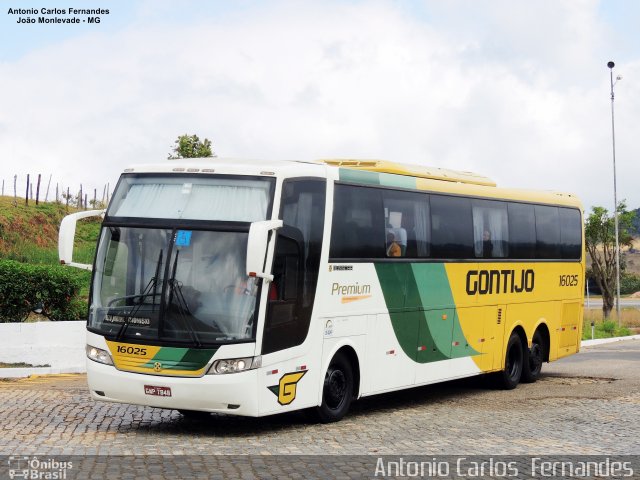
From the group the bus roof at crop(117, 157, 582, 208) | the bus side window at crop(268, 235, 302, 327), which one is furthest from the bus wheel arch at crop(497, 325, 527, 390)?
the bus side window at crop(268, 235, 302, 327)

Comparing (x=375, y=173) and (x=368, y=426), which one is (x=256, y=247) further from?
(x=375, y=173)

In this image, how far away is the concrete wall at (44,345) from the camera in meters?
21.4

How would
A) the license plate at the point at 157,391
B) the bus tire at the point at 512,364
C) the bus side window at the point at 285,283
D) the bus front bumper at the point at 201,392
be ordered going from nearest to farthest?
the bus front bumper at the point at 201,392
the license plate at the point at 157,391
the bus side window at the point at 285,283
the bus tire at the point at 512,364

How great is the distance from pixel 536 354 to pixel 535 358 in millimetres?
98

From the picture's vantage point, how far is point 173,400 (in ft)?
41.2

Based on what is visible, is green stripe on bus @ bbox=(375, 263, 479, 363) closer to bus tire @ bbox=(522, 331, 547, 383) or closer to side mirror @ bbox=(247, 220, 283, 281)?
bus tire @ bbox=(522, 331, 547, 383)

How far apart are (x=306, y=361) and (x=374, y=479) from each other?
148 inches

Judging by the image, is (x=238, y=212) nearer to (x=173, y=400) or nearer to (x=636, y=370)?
(x=173, y=400)

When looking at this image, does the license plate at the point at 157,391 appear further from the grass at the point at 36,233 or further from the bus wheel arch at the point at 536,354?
the grass at the point at 36,233

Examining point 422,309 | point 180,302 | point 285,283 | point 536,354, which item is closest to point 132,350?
point 180,302

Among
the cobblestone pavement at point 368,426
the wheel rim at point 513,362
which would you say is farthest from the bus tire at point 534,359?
the cobblestone pavement at point 368,426

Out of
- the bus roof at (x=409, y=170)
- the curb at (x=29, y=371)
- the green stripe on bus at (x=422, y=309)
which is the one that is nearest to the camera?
the green stripe on bus at (x=422, y=309)

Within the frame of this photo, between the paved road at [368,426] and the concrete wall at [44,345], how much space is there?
1879 mm

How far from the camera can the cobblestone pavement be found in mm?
11828
